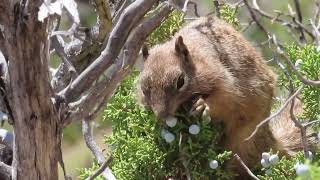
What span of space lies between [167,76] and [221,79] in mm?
239

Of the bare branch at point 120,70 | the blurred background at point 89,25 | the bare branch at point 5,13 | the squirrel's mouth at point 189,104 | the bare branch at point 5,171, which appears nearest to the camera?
the bare branch at point 5,13

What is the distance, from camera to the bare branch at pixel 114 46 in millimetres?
1902

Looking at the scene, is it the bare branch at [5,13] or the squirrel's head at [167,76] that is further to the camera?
the squirrel's head at [167,76]

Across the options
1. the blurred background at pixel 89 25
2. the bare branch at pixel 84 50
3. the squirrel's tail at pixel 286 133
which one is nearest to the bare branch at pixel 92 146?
the bare branch at pixel 84 50

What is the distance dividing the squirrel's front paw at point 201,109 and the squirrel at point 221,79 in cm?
3

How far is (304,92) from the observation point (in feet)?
7.59

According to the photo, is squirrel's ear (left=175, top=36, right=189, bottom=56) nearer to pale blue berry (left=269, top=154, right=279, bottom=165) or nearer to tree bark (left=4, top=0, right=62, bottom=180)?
pale blue berry (left=269, top=154, right=279, bottom=165)

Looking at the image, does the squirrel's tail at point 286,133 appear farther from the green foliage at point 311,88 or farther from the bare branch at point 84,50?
the bare branch at point 84,50

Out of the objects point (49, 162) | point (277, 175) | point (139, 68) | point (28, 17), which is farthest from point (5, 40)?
point (139, 68)

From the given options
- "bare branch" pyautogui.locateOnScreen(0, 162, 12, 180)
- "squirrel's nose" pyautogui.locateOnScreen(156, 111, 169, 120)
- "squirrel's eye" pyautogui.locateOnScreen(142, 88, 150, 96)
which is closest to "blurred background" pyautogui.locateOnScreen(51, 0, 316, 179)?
"squirrel's eye" pyautogui.locateOnScreen(142, 88, 150, 96)

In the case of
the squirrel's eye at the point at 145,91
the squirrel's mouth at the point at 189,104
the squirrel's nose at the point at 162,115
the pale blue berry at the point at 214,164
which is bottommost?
the pale blue berry at the point at 214,164

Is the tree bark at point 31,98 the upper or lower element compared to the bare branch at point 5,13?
lower

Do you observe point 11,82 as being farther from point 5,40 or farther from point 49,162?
point 49,162

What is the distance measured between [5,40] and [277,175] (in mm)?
973
